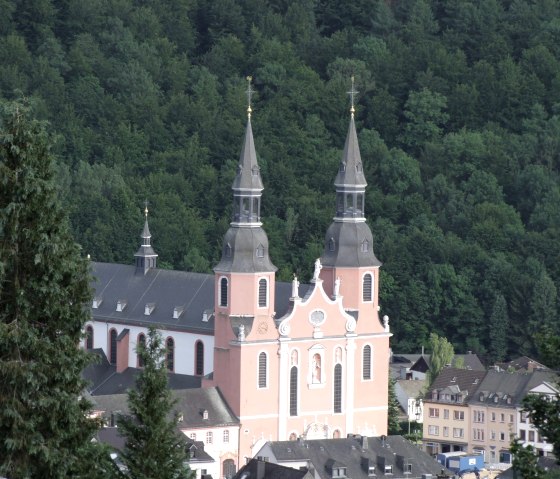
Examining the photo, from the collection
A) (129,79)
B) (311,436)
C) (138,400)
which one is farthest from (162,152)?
(138,400)

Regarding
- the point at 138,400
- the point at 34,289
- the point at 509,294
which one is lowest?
the point at 509,294

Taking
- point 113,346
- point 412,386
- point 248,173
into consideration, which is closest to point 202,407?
point 248,173

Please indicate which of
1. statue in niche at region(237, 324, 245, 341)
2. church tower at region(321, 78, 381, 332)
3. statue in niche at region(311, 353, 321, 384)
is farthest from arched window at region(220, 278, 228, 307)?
church tower at region(321, 78, 381, 332)

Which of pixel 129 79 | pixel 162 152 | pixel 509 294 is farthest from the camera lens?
pixel 129 79

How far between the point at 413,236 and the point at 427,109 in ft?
64.1

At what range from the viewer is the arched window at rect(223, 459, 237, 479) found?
77062mm

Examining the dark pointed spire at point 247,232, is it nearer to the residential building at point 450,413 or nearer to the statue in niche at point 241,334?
the statue in niche at point 241,334

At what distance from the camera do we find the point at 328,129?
126 meters

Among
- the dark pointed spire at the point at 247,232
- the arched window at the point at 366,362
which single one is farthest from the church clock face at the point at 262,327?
the arched window at the point at 366,362

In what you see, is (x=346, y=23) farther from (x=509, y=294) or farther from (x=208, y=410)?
(x=208, y=410)

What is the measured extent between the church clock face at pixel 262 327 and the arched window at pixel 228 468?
435cm

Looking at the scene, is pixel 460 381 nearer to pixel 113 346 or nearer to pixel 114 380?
pixel 113 346

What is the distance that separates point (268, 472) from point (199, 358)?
17.7m

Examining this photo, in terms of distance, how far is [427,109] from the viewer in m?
127
